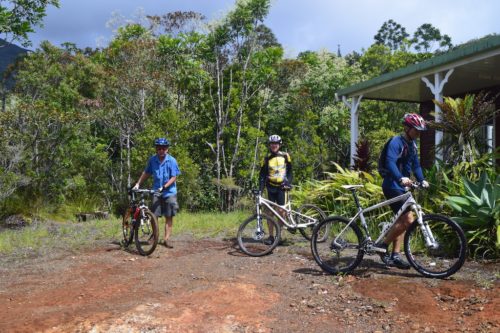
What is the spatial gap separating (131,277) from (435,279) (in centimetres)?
354

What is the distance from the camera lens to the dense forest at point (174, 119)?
1220cm

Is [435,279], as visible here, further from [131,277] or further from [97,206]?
[97,206]

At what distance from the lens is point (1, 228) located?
36.2 ft

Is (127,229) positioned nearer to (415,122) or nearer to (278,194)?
(278,194)

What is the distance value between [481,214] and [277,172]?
2.98 meters

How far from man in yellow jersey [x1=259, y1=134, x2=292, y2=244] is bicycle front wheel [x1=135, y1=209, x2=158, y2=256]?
1.76 meters

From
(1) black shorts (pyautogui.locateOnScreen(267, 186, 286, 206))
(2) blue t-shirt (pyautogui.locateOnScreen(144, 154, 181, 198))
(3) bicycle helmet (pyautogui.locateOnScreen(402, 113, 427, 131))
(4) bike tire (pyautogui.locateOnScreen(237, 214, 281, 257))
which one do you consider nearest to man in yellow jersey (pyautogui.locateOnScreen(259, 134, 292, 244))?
(1) black shorts (pyautogui.locateOnScreen(267, 186, 286, 206))

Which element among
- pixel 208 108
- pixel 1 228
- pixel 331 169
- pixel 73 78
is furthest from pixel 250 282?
pixel 73 78

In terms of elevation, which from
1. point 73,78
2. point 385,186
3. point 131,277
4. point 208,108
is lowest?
point 131,277

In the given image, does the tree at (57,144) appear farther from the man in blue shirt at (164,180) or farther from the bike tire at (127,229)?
the man in blue shirt at (164,180)

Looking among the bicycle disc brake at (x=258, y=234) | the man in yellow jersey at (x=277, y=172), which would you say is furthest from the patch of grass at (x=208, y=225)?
the bicycle disc brake at (x=258, y=234)

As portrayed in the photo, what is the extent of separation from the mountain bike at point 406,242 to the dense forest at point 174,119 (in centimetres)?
485

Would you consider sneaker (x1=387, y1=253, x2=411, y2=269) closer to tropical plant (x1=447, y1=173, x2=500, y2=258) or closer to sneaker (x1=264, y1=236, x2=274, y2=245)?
tropical plant (x1=447, y1=173, x2=500, y2=258)

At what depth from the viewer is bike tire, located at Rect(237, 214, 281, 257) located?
7219 millimetres
